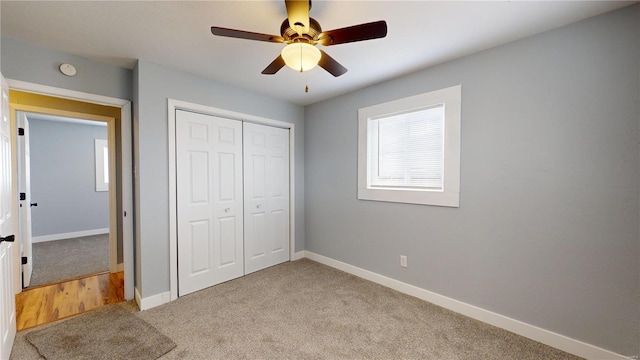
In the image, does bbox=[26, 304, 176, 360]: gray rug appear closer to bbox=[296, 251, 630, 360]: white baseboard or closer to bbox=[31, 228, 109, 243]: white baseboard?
bbox=[296, 251, 630, 360]: white baseboard

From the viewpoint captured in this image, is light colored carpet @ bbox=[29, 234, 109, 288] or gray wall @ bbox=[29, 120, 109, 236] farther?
gray wall @ bbox=[29, 120, 109, 236]

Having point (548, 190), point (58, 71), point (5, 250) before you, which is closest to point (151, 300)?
point (5, 250)

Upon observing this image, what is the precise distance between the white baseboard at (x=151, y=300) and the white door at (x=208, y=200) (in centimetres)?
14

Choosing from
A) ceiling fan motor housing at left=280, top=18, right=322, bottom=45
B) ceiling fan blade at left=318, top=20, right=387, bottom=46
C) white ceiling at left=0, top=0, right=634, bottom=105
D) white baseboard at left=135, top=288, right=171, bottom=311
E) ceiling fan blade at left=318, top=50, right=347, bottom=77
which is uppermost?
white ceiling at left=0, top=0, right=634, bottom=105

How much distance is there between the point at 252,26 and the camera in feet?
6.28

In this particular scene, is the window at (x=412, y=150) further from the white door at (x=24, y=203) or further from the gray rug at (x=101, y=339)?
the white door at (x=24, y=203)

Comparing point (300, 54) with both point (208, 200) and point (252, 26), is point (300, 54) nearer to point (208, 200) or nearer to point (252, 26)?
point (252, 26)

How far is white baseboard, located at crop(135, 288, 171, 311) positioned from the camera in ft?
8.21

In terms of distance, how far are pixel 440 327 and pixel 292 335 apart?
125 centimetres

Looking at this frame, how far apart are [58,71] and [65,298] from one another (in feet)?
7.42

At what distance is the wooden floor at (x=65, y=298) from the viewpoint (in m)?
2.39

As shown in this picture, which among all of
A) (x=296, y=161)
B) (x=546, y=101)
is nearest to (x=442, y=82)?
(x=546, y=101)

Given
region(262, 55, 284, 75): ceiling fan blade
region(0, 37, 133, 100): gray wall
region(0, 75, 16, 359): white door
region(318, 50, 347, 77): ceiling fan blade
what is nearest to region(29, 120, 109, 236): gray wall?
region(0, 37, 133, 100): gray wall

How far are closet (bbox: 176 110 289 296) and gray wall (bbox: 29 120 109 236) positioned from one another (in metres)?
4.24
